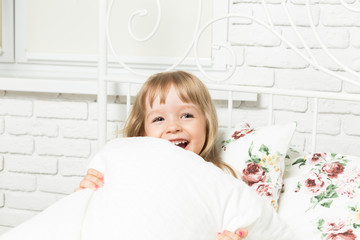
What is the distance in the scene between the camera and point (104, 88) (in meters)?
1.69

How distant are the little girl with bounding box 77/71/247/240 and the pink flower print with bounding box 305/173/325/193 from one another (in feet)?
0.72

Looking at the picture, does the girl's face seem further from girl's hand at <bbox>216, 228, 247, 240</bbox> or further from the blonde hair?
girl's hand at <bbox>216, 228, 247, 240</bbox>

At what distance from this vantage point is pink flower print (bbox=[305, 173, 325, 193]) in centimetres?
125

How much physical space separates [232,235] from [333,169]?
40cm

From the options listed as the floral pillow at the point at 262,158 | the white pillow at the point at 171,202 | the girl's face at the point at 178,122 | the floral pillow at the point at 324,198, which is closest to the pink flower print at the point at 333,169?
the floral pillow at the point at 324,198

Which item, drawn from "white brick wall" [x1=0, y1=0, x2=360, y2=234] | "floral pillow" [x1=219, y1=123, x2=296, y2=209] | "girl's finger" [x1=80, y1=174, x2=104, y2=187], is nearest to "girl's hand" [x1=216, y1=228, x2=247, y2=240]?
"floral pillow" [x1=219, y1=123, x2=296, y2=209]

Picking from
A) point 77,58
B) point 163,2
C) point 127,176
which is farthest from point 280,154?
point 77,58

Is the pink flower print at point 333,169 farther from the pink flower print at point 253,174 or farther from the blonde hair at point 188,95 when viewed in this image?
the blonde hair at point 188,95

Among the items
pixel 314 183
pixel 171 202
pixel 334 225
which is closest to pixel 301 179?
pixel 314 183

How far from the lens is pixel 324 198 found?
4.03 ft

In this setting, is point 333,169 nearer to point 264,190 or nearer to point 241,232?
point 264,190

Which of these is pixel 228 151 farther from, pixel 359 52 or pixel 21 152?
pixel 21 152

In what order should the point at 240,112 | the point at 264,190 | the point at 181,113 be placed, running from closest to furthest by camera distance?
the point at 264,190 < the point at 181,113 < the point at 240,112

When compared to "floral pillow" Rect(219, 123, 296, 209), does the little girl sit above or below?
above
